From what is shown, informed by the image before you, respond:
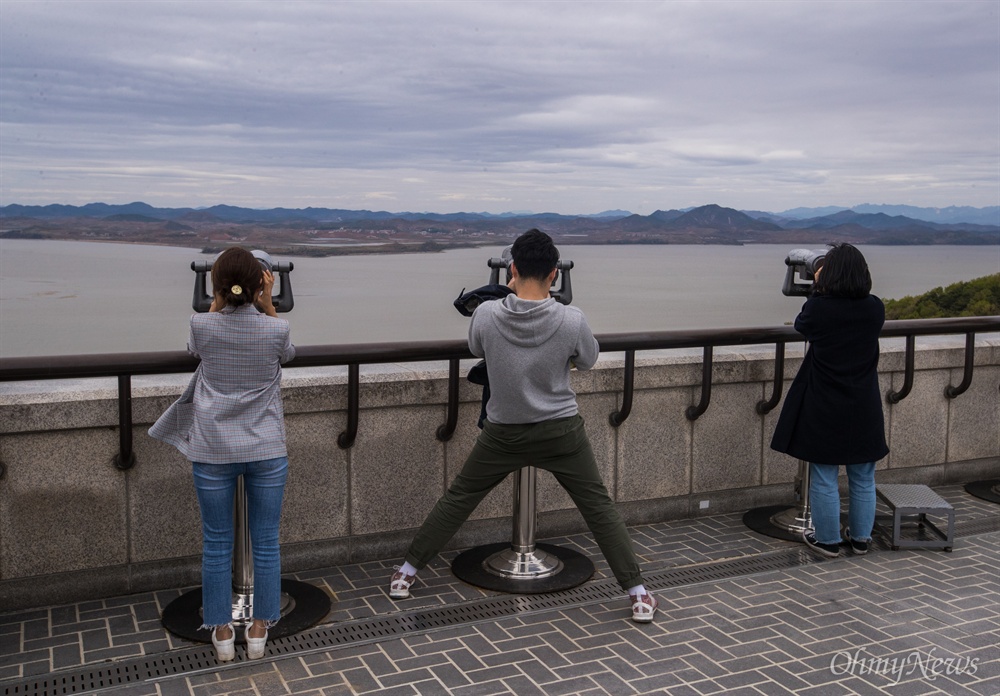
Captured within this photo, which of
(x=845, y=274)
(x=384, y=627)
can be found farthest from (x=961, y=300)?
(x=384, y=627)

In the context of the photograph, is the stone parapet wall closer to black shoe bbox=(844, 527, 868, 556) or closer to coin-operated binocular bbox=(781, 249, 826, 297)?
coin-operated binocular bbox=(781, 249, 826, 297)

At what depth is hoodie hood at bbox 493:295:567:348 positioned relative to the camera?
4.59 meters

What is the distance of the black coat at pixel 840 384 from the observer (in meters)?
5.59

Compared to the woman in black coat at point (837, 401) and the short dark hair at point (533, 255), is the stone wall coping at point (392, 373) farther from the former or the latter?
the short dark hair at point (533, 255)

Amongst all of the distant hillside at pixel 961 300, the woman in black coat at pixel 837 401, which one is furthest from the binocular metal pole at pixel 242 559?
the distant hillside at pixel 961 300

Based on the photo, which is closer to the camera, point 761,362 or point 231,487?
point 231,487

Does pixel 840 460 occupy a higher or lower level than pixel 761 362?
lower

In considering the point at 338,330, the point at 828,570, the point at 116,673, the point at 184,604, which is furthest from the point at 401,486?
the point at 338,330

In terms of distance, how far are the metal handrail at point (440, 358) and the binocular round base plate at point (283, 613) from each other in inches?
29.3

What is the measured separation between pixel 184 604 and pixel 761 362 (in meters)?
3.96

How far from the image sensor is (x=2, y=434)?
4.63 m

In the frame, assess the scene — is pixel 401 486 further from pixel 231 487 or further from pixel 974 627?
pixel 974 627

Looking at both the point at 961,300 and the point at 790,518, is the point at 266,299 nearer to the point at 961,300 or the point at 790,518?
the point at 790,518

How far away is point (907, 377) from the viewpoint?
705 cm
